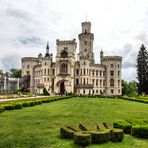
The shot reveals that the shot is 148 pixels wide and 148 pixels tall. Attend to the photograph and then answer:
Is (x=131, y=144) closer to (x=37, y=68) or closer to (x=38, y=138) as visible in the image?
(x=38, y=138)

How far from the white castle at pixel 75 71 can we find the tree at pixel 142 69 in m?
14.8

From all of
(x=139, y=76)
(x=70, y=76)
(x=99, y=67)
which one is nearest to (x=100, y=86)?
(x=99, y=67)

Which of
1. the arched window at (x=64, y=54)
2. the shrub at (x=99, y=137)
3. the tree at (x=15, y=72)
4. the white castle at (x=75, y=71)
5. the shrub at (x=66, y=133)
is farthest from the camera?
the tree at (x=15, y=72)

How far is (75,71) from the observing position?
92.0 m

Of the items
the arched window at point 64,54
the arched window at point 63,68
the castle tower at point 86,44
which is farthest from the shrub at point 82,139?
the castle tower at point 86,44

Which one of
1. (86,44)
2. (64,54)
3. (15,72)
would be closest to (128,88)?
(86,44)

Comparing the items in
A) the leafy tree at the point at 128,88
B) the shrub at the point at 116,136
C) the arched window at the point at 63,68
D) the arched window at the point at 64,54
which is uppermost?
the arched window at the point at 64,54

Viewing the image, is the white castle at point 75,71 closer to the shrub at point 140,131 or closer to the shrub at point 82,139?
the shrub at point 140,131

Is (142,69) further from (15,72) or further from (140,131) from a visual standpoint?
(140,131)

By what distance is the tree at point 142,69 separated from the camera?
251 feet

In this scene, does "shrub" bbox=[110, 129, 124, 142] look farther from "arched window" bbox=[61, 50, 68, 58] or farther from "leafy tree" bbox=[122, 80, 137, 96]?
"leafy tree" bbox=[122, 80, 137, 96]

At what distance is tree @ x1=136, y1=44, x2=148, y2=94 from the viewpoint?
76.6 metres

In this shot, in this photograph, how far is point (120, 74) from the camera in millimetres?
99188

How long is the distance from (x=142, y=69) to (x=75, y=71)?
70.4 feet
